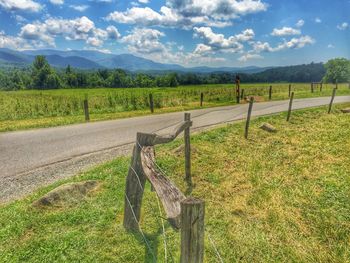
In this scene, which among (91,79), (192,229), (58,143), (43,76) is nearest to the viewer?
(192,229)

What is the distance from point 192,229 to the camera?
1947 mm

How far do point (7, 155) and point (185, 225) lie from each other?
31.1 feet

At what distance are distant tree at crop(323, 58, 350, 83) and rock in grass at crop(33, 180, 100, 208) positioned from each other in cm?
9599

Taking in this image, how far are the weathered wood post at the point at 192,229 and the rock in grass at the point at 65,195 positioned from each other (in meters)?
4.46

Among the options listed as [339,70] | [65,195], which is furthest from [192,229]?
[339,70]

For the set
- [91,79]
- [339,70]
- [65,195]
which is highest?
[339,70]

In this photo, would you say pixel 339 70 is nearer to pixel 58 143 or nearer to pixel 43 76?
pixel 43 76

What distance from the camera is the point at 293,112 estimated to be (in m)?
17.7

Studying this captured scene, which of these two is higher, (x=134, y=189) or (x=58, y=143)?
(x=134, y=189)

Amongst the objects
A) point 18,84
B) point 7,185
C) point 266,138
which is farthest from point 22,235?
point 18,84

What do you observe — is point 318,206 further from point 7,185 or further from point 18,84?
point 18,84

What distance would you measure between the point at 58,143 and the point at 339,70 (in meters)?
96.4

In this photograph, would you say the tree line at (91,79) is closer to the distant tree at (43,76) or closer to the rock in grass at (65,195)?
the distant tree at (43,76)

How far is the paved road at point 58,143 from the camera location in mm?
7832
